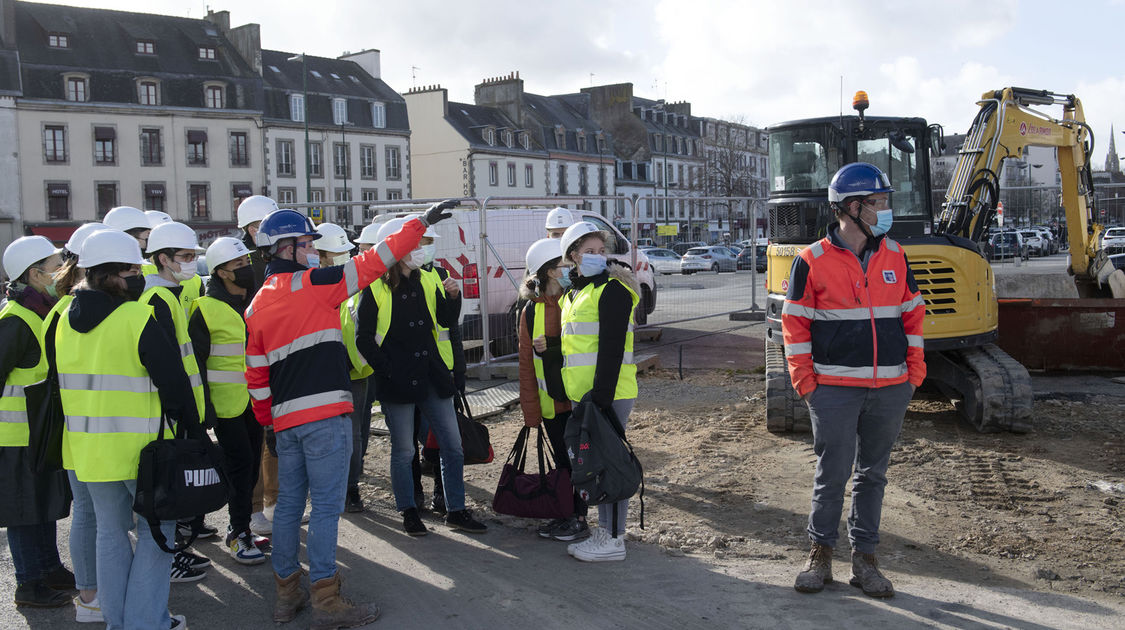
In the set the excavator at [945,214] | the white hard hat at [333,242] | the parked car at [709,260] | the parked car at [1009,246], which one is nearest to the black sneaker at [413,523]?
the white hard hat at [333,242]

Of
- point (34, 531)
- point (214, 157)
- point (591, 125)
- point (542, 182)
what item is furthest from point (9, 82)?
point (34, 531)

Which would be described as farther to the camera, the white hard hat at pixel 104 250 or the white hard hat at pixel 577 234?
the white hard hat at pixel 577 234

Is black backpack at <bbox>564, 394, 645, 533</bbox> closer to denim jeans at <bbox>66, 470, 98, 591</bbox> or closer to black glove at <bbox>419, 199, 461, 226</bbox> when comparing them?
black glove at <bbox>419, 199, 461, 226</bbox>

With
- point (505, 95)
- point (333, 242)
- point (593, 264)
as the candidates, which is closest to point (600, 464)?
point (593, 264)

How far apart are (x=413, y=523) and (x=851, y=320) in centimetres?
298

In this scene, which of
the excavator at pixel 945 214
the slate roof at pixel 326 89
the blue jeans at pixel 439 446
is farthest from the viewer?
the slate roof at pixel 326 89

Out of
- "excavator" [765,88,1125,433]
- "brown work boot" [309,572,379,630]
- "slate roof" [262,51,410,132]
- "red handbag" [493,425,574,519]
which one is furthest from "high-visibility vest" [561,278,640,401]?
"slate roof" [262,51,410,132]

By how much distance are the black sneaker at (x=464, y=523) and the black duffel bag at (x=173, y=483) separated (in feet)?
6.69

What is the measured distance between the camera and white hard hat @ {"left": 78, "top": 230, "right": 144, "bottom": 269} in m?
4.23

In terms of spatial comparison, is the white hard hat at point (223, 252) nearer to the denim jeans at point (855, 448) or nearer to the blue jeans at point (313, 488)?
the blue jeans at point (313, 488)

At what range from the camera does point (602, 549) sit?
5.50m

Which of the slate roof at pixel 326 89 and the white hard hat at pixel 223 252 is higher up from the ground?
the slate roof at pixel 326 89

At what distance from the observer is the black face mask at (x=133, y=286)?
434 cm

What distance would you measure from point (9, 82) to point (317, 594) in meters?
46.6
